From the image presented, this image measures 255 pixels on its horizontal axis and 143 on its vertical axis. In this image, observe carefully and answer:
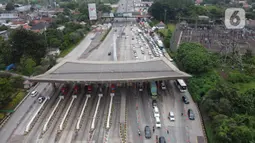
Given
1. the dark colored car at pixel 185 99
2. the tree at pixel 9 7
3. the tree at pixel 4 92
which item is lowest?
the dark colored car at pixel 185 99

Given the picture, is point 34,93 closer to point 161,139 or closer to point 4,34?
point 161,139

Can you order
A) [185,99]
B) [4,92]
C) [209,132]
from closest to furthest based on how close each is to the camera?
[209,132] → [4,92] → [185,99]

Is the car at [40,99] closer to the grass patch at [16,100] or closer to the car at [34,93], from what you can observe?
the car at [34,93]

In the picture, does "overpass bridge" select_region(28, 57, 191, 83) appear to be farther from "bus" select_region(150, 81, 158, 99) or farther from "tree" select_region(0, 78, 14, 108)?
"tree" select_region(0, 78, 14, 108)

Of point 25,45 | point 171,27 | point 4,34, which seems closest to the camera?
point 25,45

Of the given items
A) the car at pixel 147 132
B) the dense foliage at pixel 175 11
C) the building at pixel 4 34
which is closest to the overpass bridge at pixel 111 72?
the car at pixel 147 132

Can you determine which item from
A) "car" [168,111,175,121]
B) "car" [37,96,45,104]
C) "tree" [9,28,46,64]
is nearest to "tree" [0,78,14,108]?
"car" [37,96,45,104]

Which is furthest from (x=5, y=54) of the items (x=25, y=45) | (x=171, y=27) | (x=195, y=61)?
(x=171, y=27)
